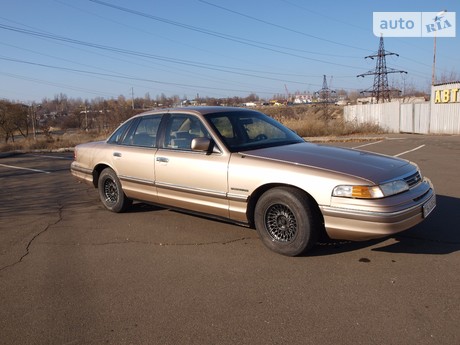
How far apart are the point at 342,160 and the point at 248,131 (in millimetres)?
1363

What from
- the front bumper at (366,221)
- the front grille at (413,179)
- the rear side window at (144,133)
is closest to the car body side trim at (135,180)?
the rear side window at (144,133)

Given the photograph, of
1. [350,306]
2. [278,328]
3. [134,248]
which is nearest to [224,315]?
[278,328]

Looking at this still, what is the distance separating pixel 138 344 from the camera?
2.82 metres

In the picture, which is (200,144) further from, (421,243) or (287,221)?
(421,243)

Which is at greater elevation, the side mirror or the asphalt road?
the side mirror

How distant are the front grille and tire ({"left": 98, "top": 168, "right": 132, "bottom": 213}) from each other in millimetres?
3949

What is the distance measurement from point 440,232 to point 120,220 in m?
4.25

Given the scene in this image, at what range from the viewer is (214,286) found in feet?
12.1

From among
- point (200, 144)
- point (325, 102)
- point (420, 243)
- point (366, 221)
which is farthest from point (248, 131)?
point (325, 102)

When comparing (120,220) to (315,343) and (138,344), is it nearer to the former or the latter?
(138,344)

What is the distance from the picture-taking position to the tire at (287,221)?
4078 mm

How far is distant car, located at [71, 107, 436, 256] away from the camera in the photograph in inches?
154

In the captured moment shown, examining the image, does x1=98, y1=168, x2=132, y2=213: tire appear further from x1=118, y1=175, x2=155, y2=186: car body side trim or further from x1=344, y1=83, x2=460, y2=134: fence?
x1=344, y1=83, x2=460, y2=134: fence

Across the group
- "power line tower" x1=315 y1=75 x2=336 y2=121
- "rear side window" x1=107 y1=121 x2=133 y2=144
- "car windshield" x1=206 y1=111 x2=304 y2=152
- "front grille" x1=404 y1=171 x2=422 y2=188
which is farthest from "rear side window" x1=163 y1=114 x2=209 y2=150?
"power line tower" x1=315 y1=75 x2=336 y2=121
